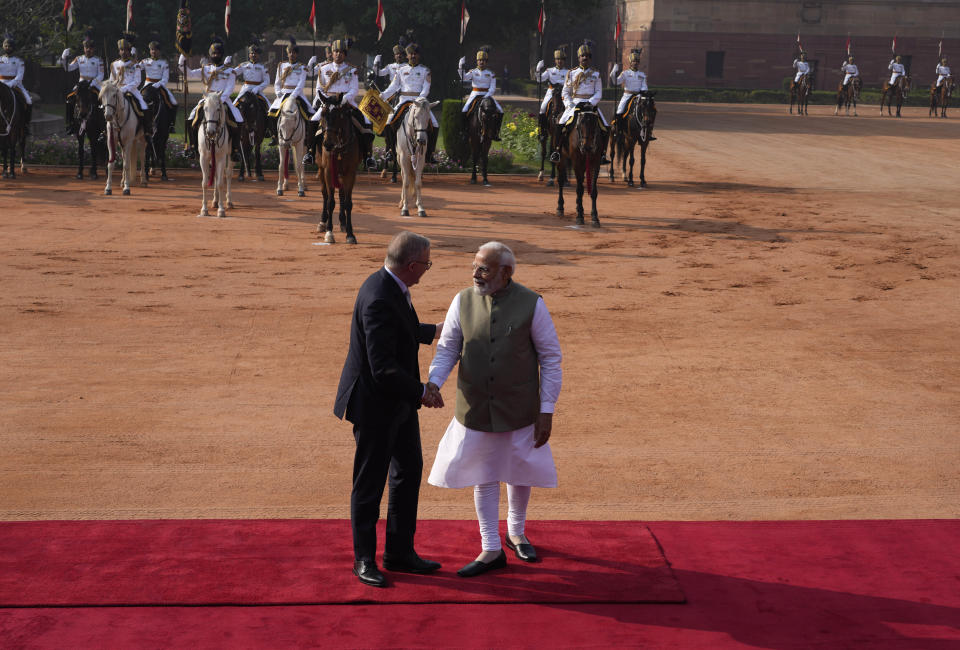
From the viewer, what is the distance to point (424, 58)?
4725 centimetres

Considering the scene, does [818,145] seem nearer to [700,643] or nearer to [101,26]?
[101,26]

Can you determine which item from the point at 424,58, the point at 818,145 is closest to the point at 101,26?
the point at 424,58

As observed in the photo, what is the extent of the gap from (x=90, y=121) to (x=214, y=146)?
18.2ft

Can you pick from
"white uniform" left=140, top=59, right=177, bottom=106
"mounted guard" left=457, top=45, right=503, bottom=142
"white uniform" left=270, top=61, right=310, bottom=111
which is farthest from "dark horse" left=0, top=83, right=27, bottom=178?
"mounted guard" left=457, top=45, right=503, bottom=142

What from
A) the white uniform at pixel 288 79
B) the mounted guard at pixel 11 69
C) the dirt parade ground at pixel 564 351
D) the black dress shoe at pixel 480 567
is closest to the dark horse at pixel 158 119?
the dirt parade ground at pixel 564 351

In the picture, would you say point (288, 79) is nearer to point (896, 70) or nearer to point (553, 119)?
point (553, 119)

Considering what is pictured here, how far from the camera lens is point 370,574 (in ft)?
19.9

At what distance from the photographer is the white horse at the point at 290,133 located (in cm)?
2209

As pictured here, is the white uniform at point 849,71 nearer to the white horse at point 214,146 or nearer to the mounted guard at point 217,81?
the mounted guard at point 217,81

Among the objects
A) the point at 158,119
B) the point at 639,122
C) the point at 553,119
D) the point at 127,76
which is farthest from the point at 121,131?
the point at 639,122

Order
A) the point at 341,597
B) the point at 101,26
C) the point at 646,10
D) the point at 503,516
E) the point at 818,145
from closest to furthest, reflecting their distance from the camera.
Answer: the point at 341,597, the point at 503,516, the point at 818,145, the point at 101,26, the point at 646,10

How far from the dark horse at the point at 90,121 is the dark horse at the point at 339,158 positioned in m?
6.62

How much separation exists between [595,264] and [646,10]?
185 ft

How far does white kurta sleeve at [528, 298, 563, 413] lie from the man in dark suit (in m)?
0.58
